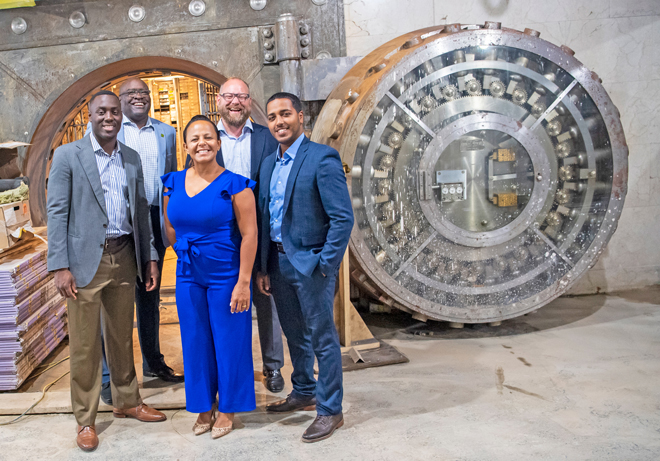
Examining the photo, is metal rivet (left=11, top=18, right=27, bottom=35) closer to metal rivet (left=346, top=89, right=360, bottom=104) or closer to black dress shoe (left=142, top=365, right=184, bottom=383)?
metal rivet (left=346, top=89, right=360, bottom=104)

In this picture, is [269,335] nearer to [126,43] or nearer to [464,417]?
[464,417]

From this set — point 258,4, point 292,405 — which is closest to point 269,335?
point 292,405

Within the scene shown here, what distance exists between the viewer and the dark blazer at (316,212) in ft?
7.73

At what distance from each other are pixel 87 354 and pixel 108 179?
792mm

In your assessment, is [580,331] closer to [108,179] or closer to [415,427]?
[415,427]

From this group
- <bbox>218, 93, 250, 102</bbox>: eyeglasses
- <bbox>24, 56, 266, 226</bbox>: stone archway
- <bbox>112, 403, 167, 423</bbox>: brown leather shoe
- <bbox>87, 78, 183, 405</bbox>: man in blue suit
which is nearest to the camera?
<bbox>112, 403, 167, 423</bbox>: brown leather shoe

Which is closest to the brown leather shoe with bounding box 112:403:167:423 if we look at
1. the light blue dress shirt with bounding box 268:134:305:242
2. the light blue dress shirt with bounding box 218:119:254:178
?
the light blue dress shirt with bounding box 268:134:305:242

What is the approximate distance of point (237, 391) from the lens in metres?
2.51

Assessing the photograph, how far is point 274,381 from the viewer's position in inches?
119

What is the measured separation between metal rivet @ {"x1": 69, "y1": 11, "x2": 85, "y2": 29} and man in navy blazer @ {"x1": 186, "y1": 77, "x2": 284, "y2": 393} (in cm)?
195

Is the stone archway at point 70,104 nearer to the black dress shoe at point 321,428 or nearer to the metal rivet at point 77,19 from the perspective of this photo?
the metal rivet at point 77,19

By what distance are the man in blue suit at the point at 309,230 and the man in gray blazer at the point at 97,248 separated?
0.62 m

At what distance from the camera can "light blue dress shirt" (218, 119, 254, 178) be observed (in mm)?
2908

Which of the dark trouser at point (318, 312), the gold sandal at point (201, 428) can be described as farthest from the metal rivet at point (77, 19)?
the gold sandal at point (201, 428)
